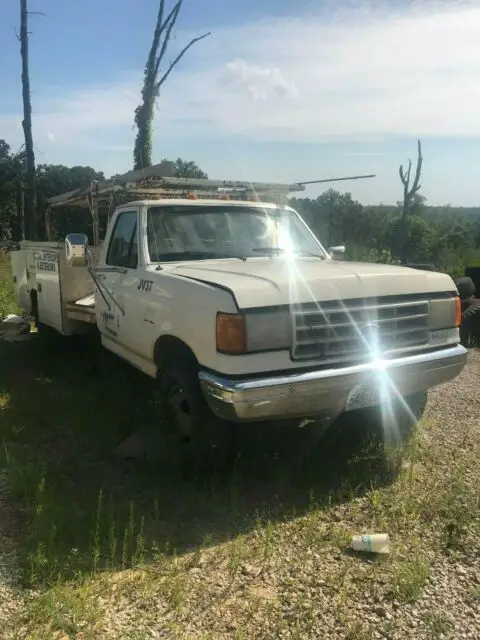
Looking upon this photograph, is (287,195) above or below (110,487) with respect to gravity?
above

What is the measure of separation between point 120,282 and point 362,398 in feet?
7.96

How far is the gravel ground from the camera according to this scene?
2.65m

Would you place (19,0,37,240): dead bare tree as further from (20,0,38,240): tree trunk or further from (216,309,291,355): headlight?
(216,309,291,355): headlight

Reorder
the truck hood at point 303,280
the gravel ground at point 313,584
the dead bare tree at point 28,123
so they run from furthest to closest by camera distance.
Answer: the dead bare tree at point 28,123 < the truck hood at point 303,280 < the gravel ground at point 313,584

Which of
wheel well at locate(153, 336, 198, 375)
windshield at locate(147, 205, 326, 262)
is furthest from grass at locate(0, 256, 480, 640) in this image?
windshield at locate(147, 205, 326, 262)

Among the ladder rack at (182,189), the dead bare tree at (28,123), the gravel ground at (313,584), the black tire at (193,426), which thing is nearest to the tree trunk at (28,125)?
the dead bare tree at (28,123)

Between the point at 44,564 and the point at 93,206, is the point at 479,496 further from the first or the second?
the point at 93,206

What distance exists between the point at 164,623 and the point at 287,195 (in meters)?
4.97

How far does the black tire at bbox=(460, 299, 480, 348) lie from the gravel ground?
17.6 feet

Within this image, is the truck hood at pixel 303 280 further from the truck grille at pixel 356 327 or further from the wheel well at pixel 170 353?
the wheel well at pixel 170 353

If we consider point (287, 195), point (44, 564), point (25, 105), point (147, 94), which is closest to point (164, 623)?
point (44, 564)

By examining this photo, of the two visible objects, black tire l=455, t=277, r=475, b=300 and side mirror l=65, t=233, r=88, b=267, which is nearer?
side mirror l=65, t=233, r=88, b=267

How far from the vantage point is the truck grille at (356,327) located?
3684 mm

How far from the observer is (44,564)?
304 cm
